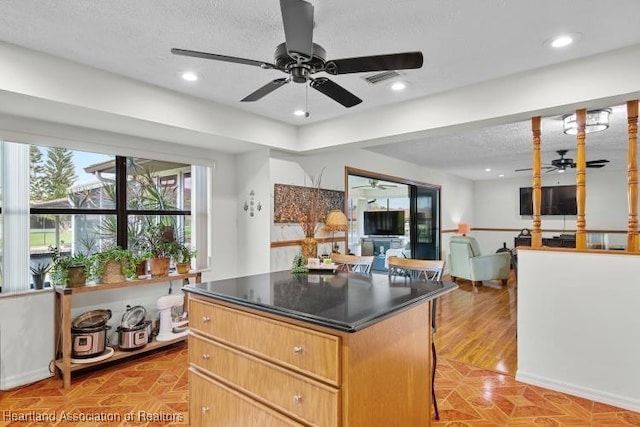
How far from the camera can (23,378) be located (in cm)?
294

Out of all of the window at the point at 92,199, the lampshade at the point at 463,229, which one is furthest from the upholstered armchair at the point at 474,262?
the window at the point at 92,199

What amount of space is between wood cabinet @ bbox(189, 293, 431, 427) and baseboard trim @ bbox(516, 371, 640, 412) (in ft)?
4.76

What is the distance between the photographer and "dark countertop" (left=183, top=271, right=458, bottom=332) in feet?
5.04

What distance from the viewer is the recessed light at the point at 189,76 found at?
9.16 feet

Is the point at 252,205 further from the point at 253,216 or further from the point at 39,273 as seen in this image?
the point at 39,273

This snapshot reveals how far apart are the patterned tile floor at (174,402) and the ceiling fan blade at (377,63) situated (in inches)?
89.0

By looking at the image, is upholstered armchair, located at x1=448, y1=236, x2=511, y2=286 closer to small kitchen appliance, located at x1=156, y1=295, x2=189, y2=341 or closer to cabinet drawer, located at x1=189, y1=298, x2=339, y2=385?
small kitchen appliance, located at x1=156, y1=295, x2=189, y2=341

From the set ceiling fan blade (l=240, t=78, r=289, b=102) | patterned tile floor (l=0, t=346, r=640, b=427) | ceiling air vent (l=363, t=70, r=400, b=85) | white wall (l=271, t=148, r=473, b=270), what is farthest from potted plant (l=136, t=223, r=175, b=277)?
ceiling air vent (l=363, t=70, r=400, b=85)

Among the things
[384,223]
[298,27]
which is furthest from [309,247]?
[384,223]

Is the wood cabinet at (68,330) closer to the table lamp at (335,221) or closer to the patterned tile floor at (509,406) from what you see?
the table lamp at (335,221)

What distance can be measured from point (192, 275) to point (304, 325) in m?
2.53

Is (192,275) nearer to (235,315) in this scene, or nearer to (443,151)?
(235,315)

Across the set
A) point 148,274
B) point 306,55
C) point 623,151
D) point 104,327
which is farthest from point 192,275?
point 623,151

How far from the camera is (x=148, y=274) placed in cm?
→ 355
